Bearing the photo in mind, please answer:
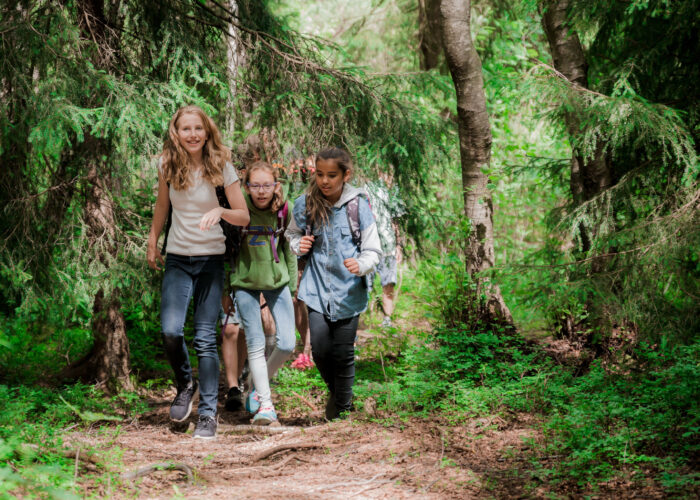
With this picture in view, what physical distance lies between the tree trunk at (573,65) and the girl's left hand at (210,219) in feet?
12.7

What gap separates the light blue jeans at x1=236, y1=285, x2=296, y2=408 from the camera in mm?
5141

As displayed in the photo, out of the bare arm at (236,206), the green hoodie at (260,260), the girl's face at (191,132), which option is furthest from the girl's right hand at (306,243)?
the girl's face at (191,132)

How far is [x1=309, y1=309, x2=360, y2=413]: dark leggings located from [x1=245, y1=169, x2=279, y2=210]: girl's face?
1.09 meters

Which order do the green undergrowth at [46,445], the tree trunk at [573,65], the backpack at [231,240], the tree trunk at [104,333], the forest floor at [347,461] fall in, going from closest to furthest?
the green undergrowth at [46,445] < the forest floor at [347,461] < the backpack at [231,240] < the tree trunk at [104,333] < the tree trunk at [573,65]

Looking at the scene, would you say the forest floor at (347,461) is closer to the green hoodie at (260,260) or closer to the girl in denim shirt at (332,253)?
the girl in denim shirt at (332,253)

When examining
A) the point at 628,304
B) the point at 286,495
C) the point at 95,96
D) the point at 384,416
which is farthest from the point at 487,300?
the point at 95,96

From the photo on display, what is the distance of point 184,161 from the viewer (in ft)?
15.4

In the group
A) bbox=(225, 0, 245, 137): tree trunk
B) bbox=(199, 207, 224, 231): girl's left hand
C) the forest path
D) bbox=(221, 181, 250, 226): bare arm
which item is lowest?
the forest path

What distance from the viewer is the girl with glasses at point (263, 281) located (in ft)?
16.9

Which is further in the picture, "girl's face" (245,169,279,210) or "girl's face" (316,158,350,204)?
"girl's face" (245,169,279,210)

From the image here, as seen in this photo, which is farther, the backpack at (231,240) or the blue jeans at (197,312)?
the backpack at (231,240)

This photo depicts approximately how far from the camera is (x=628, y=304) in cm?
540

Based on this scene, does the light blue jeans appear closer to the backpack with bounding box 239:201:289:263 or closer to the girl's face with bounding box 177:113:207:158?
the backpack with bounding box 239:201:289:263

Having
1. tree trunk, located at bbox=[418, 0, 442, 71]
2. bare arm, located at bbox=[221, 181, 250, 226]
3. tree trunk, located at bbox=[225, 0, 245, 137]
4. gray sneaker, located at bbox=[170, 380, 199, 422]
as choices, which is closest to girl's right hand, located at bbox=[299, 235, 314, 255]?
bare arm, located at bbox=[221, 181, 250, 226]
